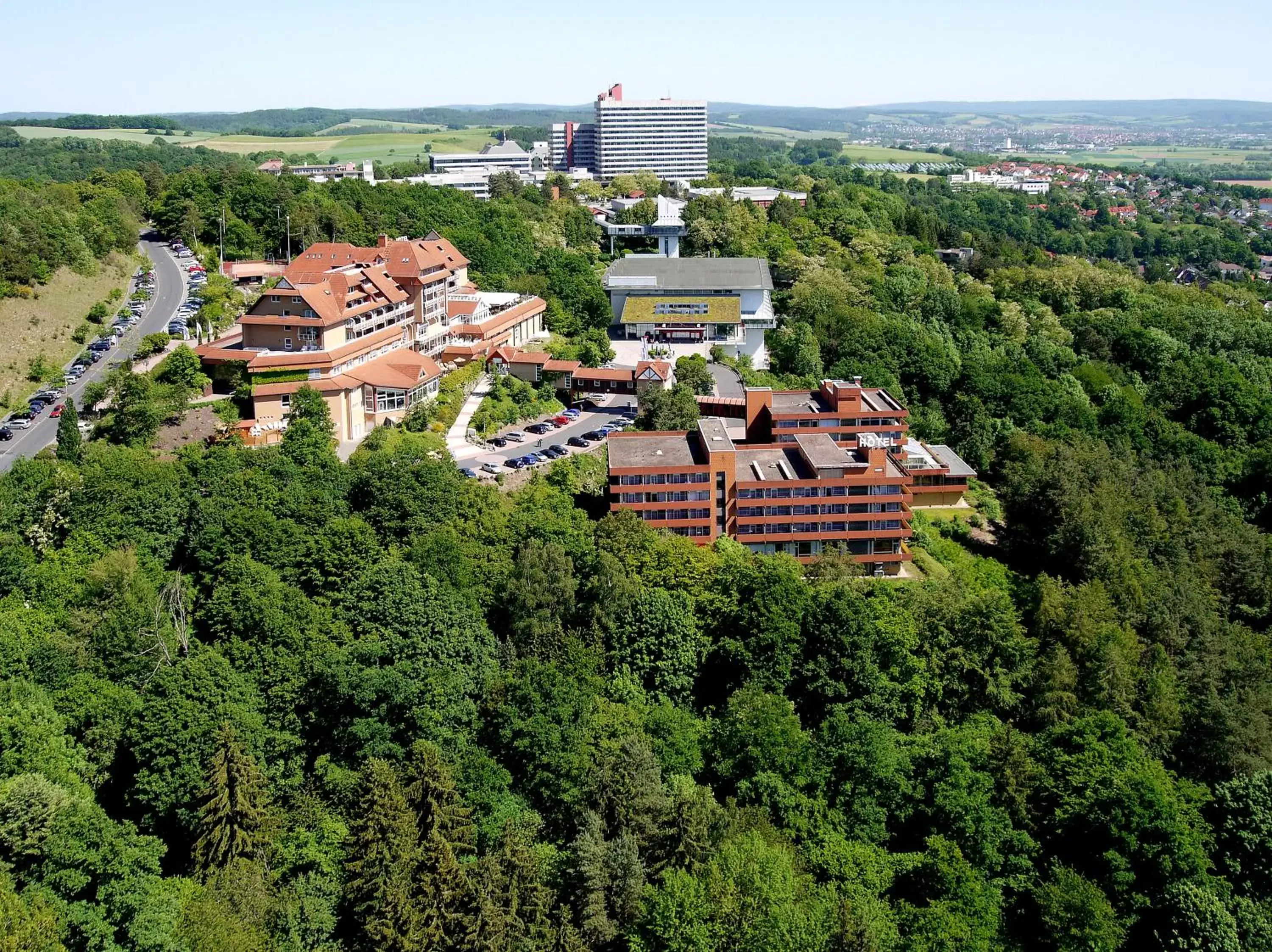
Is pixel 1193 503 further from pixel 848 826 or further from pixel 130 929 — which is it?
pixel 130 929

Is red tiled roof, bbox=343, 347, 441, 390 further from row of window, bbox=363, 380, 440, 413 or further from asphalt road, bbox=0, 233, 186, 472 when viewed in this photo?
asphalt road, bbox=0, 233, 186, 472

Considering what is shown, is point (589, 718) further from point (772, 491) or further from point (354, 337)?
point (354, 337)

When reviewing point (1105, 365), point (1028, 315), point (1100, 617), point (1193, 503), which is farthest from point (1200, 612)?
point (1028, 315)

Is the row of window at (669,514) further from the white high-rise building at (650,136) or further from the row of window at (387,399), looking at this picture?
the white high-rise building at (650,136)

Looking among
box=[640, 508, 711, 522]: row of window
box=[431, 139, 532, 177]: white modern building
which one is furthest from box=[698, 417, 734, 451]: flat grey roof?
box=[431, 139, 532, 177]: white modern building

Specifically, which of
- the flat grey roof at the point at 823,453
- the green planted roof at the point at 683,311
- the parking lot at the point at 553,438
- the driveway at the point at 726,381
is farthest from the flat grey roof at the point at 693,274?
the flat grey roof at the point at 823,453
